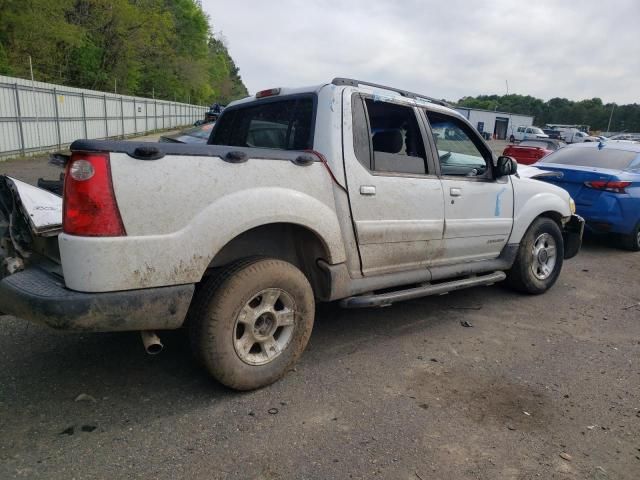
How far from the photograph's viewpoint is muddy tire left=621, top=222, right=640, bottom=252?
765 cm

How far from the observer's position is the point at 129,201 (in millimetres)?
2490

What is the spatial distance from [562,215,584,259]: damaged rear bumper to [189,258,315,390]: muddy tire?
394 centimetres

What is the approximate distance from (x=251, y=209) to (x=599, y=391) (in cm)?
264

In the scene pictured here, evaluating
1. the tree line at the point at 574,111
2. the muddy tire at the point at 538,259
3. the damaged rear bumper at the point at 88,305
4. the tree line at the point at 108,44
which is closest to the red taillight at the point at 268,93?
the damaged rear bumper at the point at 88,305

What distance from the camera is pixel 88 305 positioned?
244cm

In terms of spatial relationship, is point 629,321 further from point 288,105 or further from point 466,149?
point 288,105

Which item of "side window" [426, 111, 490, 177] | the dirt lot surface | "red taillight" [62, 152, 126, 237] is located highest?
"side window" [426, 111, 490, 177]

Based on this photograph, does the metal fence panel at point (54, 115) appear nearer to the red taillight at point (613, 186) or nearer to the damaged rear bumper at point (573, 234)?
the damaged rear bumper at point (573, 234)

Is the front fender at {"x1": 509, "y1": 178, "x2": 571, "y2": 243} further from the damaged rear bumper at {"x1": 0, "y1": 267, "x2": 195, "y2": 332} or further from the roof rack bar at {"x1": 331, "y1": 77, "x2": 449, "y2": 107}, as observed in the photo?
the damaged rear bumper at {"x1": 0, "y1": 267, "x2": 195, "y2": 332}

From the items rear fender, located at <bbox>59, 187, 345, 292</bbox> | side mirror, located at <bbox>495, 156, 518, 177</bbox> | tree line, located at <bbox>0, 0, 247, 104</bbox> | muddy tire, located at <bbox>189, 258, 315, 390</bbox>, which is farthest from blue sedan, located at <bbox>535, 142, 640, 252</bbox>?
tree line, located at <bbox>0, 0, 247, 104</bbox>

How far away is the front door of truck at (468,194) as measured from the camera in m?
4.16

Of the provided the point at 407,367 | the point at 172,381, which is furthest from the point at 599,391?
the point at 172,381

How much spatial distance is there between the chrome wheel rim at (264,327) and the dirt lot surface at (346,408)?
0.84 feet

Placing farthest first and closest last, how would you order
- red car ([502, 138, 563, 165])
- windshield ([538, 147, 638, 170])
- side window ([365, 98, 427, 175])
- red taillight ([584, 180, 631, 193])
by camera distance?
red car ([502, 138, 563, 165]) → windshield ([538, 147, 638, 170]) → red taillight ([584, 180, 631, 193]) → side window ([365, 98, 427, 175])
